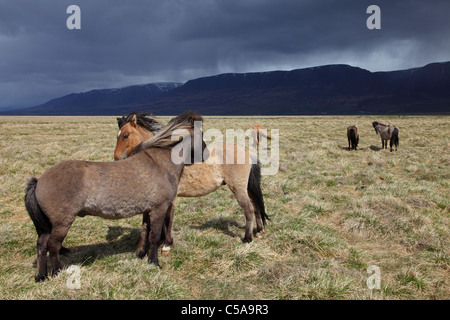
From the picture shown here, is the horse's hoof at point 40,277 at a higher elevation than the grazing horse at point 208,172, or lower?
lower

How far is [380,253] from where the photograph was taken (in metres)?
5.04

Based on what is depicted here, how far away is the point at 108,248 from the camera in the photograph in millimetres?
5113

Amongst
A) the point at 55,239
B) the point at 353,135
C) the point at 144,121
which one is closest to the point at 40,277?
the point at 55,239

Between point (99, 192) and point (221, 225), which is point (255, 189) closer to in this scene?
point (221, 225)

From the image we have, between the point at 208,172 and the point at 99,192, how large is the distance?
2167 millimetres

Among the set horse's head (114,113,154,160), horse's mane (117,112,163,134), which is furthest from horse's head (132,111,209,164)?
horse's mane (117,112,163,134)

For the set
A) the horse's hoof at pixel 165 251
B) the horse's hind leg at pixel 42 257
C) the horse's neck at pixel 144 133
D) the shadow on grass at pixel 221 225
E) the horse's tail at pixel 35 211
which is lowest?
the shadow on grass at pixel 221 225

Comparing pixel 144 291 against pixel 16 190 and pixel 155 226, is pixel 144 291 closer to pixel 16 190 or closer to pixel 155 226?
pixel 155 226

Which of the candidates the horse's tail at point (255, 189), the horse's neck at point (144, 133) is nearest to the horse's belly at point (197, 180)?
the horse's tail at point (255, 189)

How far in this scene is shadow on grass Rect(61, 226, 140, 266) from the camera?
15.4 feet

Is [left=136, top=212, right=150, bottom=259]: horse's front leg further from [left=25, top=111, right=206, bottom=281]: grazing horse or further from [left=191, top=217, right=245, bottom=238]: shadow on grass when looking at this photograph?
[left=191, top=217, right=245, bottom=238]: shadow on grass

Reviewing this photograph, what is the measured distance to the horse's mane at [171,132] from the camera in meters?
4.66

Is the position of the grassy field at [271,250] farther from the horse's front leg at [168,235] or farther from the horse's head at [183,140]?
the horse's head at [183,140]

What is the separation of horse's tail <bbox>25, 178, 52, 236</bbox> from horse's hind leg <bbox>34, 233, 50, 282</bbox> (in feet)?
0.28
